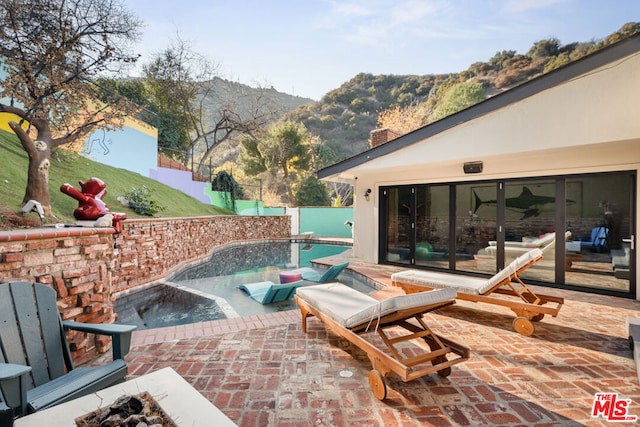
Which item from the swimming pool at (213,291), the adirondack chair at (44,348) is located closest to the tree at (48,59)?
the swimming pool at (213,291)

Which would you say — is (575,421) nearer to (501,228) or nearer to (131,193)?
(501,228)

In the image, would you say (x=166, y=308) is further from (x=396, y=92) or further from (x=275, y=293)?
(x=396, y=92)

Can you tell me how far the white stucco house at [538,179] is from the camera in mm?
4988

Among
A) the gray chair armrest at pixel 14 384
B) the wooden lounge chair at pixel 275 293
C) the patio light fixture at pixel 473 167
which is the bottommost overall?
the wooden lounge chair at pixel 275 293

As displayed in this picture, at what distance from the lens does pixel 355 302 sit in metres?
3.78

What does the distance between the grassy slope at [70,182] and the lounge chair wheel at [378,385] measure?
6560 millimetres

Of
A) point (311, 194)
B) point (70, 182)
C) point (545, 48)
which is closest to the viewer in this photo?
point (70, 182)

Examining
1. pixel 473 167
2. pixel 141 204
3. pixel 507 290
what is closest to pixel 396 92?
pixel 473 167

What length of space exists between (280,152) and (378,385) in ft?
78.8

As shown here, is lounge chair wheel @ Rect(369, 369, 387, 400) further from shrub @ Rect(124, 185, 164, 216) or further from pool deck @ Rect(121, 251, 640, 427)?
shrub @ Rect(124, 185, 164, 216)

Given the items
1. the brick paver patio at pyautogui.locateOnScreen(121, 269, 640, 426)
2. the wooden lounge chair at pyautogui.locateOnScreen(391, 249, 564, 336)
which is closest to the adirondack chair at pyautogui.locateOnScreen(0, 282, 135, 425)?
the brick paver patio at pyautogui.locateOnScreen(121, 269, 640, 426)

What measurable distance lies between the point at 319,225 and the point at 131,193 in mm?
12123

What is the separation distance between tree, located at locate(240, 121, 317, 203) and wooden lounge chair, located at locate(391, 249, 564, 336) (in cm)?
2129

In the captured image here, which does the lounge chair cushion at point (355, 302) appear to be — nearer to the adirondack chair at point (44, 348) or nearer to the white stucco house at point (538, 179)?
the adirondack chair at point (44, 348)
